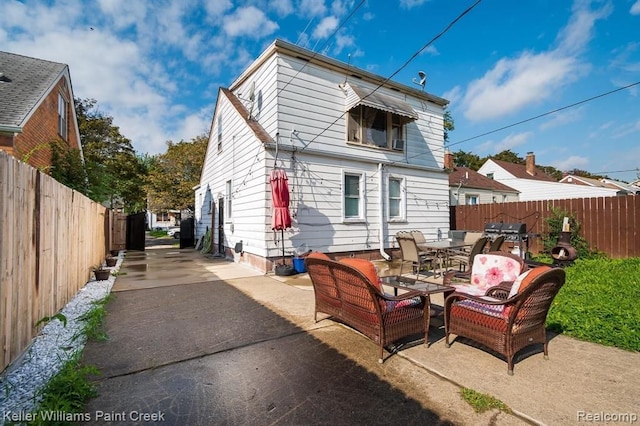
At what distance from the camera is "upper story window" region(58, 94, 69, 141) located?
1148 cm

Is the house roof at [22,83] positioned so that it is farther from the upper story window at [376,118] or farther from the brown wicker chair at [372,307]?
the brown wicker chair at [372,307]

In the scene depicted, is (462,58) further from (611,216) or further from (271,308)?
(271,308)

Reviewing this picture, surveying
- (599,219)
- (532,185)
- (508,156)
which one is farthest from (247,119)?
(508,156)

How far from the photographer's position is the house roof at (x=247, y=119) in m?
8.43

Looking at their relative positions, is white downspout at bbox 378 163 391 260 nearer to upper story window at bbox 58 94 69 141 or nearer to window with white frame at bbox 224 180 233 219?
window with white frame at bbox 224 180 233 219

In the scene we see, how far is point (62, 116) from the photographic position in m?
11.9

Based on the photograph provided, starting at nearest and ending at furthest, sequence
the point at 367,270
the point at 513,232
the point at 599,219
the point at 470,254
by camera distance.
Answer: the point at 367,270 < the point at 470,254 < the point at 599,219 < the point at 513,232

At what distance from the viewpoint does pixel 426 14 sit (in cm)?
610

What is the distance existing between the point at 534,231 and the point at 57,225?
1389cm

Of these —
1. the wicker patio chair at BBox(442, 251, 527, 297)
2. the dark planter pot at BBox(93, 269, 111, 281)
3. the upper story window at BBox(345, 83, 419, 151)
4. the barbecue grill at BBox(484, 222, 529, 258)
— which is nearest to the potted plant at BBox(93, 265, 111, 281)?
the dark planter pot at BBox(93, 269, 111, 281)

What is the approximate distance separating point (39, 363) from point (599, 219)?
13.4 m

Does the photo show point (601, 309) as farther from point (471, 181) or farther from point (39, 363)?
point (471, 181)

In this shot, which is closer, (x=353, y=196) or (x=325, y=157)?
(x=325, y=157)

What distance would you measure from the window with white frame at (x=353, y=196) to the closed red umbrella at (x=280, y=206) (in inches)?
96.1
